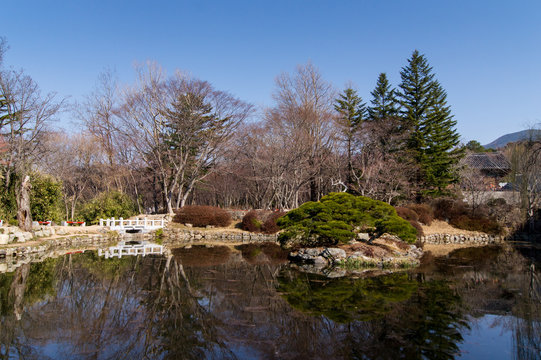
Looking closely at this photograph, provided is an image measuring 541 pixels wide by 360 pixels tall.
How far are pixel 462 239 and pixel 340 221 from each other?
11.4m

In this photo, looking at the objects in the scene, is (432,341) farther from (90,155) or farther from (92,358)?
(90,155)

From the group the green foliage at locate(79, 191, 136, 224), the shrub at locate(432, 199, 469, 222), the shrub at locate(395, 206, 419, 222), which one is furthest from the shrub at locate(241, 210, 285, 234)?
the shrub at locate(432, 199, 469, 222)

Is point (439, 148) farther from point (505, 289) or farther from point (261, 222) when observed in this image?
point (505, 289)

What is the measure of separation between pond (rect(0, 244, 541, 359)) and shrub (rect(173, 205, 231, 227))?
392 inches

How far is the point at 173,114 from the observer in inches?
844

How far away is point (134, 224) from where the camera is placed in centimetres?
1950

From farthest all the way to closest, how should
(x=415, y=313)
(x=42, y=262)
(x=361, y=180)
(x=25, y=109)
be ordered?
1. (x=361, y=180)
2. (x=25, y=109)
3. (x=42, y=262)
4. (x=415, y=313)

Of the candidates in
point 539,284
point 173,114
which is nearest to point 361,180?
point 173,114

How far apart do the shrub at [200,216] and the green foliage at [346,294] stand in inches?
453

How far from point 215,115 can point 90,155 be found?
403 inches

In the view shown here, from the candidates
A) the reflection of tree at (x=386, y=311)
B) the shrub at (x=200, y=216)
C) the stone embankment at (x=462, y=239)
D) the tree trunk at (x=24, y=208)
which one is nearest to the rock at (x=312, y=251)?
the reflection of tree at (x=386, y=311)

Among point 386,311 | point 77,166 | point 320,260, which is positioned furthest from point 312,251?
point 77,166

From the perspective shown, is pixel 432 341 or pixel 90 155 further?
pixel 90 155

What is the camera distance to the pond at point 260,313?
4.50m
